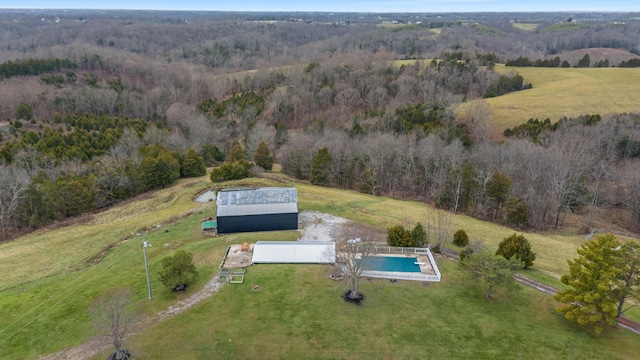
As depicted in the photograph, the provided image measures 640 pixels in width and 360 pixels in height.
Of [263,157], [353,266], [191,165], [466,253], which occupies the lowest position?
[191,165]

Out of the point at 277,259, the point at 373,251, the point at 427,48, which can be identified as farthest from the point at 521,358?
the point at 427,48

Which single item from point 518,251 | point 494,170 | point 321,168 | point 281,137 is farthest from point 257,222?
point 281,137

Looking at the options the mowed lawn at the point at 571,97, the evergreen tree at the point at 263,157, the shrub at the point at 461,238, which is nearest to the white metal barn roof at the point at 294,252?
the shrub at the point at 461,238

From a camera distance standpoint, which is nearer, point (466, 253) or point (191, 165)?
point (466, 253)

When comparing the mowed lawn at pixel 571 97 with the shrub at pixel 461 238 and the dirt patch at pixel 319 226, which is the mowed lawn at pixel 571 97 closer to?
the shrub at pixel 461 238

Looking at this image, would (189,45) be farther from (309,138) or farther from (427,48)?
(309,138)

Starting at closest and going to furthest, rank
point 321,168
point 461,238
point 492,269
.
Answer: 1. point 492,269
2. point 461,238
3. point 321,168

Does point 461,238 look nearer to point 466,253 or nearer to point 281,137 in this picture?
point 466,253
